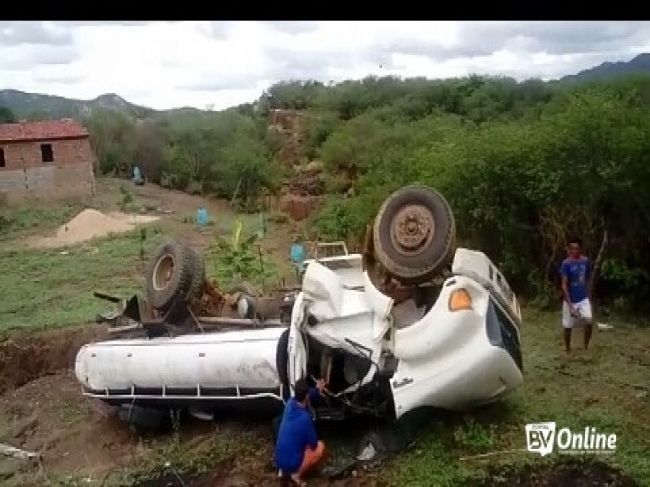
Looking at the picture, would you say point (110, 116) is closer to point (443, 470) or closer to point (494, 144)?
point (494, 144)

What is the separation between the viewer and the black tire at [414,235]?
5660 mm

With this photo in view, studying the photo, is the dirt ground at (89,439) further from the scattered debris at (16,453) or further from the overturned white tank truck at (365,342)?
the overturned white tank truck at (365,342)

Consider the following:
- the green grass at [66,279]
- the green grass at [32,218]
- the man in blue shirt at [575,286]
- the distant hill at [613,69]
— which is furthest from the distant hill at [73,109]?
the man in blue shirt at [575,286]

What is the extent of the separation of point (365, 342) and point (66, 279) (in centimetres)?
703

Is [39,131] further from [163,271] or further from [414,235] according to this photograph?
[414,235]

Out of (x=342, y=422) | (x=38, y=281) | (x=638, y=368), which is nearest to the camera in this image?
(x=342, y=422)

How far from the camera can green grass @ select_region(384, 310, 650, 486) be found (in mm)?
4734

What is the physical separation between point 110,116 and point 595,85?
54.0 feet

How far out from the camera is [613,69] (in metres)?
7.60

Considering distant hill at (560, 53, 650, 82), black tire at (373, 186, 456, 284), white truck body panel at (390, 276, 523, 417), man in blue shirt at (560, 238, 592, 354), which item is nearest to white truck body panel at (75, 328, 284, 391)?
white truck body panel at (390, 276, 523, 417)

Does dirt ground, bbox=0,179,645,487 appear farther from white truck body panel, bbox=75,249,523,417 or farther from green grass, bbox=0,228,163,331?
green grass, bbox=0,228,163,331

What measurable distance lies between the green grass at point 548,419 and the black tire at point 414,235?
0.97 meters

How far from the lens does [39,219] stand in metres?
16.2
